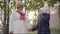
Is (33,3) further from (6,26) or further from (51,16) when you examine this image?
(6,26)

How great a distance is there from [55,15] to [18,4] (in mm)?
555

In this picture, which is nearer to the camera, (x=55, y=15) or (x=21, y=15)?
(x=21, y=15)

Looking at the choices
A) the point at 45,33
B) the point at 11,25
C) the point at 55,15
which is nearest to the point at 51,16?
the point at 55,15

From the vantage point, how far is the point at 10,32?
86.0 inches

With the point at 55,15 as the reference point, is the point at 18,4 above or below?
above

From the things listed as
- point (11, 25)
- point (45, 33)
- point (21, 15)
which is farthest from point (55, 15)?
point (11, 25)

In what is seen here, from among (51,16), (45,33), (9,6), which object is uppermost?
(9,6)

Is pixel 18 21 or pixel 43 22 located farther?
pixel 43 22

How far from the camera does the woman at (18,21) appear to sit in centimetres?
207

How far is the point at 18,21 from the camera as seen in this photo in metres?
2.08

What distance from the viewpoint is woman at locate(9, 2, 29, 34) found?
6.78 ft

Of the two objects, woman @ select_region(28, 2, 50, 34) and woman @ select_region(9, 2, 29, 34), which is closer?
woman @ select_region(9, 2, 29, 34)

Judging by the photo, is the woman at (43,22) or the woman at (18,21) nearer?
the woman at (18,21)

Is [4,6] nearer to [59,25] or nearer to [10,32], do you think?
[10,32]
